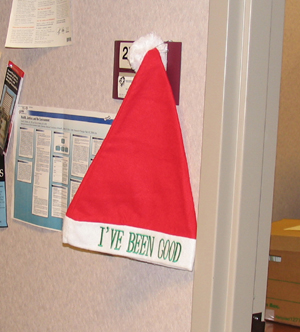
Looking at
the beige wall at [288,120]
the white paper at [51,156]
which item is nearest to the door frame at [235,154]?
the white paper at [51,156]

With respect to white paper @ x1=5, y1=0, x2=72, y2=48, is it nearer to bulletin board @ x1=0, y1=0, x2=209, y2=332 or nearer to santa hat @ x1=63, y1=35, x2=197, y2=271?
bulletin board @ x1=0, y1=0, x2=209, y2=332

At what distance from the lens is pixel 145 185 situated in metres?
0.61

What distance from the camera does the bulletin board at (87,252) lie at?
61 centimetres

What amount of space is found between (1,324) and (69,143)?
1.43ft

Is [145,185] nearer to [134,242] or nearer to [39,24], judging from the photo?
[134,242]

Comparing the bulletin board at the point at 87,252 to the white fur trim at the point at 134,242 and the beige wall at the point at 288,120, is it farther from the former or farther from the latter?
the beige wall at the point at 288,120

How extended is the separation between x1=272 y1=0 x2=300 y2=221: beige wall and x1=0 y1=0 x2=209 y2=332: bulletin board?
1166 millimetres

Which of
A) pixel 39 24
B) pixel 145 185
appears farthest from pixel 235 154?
pixel 39 24

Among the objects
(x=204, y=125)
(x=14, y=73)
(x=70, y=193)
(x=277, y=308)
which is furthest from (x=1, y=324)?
(x=277, y=308)

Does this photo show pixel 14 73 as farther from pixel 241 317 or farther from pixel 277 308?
pixel 277 308

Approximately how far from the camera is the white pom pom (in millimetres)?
618

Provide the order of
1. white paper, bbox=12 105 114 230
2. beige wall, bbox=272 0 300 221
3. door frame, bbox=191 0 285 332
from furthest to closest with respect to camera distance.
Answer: beige wall, bbox=272 0 300 221 → white paper, bbox=12 105 114 230 → door frame, bbox=191 0 285 332

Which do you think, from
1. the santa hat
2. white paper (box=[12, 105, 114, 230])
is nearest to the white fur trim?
the santa hat

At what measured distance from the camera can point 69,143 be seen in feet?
2.51
